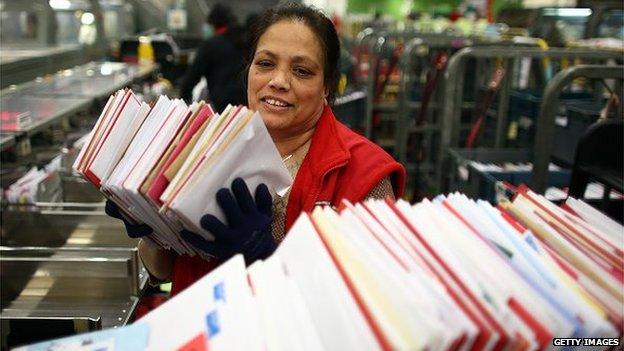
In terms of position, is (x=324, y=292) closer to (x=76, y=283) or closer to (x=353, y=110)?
(x=76, y=283)

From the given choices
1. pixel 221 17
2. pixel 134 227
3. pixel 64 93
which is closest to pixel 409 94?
pixel 221 17

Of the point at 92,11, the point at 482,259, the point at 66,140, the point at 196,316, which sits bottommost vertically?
the point at 66,140

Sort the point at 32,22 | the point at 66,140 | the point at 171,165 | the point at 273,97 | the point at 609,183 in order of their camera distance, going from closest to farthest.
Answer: the point at 171,165
the point at 273,97
the point at 609,183
the point at 66,140
the point at 32,22

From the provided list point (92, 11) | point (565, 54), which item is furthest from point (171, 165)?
point (92, 11)

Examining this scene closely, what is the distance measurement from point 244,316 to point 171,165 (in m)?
0.41

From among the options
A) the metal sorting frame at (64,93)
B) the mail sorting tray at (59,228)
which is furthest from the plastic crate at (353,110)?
the mail sorting tray at (59,228)

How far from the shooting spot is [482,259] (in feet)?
2.57

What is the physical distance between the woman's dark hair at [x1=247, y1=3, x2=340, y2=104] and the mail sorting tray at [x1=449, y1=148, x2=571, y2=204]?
1.28m

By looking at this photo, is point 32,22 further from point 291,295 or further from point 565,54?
point 291,295

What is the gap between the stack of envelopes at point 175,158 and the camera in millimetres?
1054

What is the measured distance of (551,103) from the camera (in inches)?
97.0

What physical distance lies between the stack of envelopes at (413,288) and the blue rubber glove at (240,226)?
26cm

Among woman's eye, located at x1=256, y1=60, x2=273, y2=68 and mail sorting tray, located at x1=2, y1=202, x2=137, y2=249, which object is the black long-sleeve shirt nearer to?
mail sorting tray, located at x1=2, y1=202, x2=137, y2=249

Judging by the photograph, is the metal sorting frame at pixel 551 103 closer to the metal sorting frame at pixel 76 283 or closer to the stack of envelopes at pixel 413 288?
Answer: the stack of envelopes at pixel 413 288
